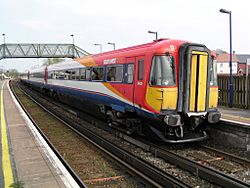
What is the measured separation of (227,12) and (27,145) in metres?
14.0

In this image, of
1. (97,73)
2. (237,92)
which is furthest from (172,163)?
(237,92)

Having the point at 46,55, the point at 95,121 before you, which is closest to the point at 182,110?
the point at 95,121

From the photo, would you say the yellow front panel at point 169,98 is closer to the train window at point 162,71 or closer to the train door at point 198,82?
the train window at point 162,71

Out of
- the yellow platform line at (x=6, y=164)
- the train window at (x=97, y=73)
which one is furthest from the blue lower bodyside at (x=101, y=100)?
the yellow platform line at (x=6, y=164)

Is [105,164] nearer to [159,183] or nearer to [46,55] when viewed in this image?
[159,183]

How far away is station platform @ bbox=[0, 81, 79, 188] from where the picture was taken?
584 centimetres

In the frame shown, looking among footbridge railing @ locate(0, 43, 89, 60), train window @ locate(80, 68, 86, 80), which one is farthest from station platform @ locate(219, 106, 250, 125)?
footbridge railing @ locate(0, 43, 89, 60)

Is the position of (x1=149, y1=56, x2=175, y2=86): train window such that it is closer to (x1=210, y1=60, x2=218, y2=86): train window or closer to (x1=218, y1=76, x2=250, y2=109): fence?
(x1=210, y1=60, x2=218, y2=86): train window

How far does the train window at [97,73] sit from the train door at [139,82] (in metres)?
3.16

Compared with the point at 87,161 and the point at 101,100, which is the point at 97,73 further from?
the point at 87,161

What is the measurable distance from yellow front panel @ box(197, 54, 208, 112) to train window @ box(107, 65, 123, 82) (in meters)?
2.90

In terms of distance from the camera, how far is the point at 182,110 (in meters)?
9.31

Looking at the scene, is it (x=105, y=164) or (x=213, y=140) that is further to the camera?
(x=213, y=140)

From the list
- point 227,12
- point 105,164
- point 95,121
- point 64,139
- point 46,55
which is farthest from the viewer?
point 46,55
